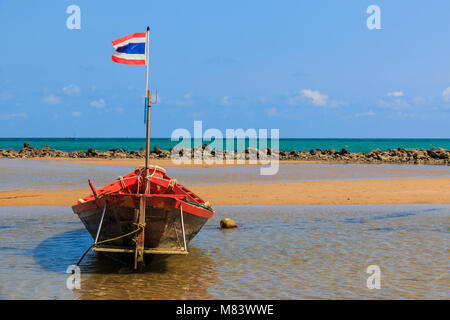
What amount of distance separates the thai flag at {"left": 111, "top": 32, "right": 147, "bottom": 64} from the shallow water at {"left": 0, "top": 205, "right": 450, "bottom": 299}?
4.84m

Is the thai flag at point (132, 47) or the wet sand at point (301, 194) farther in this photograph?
the wet sand at point (301, 194)

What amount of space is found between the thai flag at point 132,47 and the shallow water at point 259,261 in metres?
4.84

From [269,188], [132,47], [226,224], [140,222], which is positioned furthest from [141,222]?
[269,188]

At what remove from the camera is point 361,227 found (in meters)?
17.5

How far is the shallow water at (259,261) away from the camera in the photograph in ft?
34.7

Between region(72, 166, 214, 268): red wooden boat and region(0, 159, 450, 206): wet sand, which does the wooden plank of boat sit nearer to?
region(72, 166, 214, 268): red wooden boat

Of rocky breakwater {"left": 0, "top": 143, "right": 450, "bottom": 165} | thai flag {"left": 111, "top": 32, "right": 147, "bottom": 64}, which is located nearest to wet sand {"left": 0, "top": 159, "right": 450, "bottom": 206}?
thai flag {"left": 111, "top": 32, "right": 147, "bottom": 64}

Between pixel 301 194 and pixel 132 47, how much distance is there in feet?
49.8
